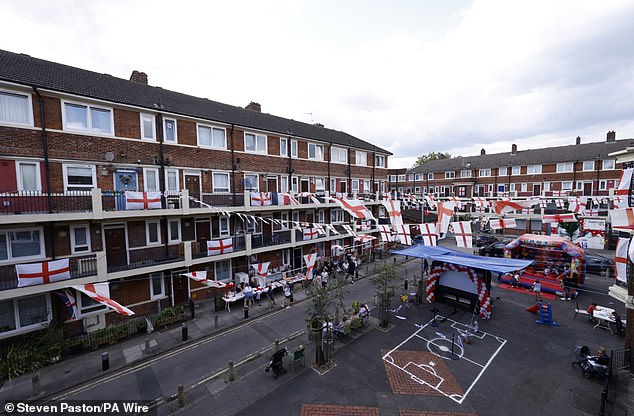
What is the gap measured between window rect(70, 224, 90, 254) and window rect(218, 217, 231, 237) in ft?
21.6

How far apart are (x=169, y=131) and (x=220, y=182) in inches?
162

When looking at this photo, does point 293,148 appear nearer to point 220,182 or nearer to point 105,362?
point 220,182

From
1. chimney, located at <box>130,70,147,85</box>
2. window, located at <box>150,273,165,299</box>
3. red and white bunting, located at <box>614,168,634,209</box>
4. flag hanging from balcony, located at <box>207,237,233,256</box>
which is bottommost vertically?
window, located at <box>150,273,165,299</box>

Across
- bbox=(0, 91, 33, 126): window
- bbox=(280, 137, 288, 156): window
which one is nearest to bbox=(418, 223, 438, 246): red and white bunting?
bbox=(280, 137, 288, 156): window

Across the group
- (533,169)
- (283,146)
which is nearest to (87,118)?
(283,146)

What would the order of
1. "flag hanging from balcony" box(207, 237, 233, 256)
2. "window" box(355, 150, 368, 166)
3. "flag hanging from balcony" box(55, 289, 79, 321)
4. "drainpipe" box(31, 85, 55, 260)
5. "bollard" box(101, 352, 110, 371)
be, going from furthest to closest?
"window" box(355, 150, 368, 166) < "flag hanging from balcony" box(207, 237, 233, 256) < "drainpipe" box(31, 85, 55, 260) < "flag hanging from balcony" box(55, 289, 79, 321) < "bollard" box(101, 352, 110, 371)

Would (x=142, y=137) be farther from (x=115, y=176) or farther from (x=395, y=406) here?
(x=395, y=406)

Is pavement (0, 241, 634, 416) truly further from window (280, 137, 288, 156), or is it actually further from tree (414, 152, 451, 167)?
tree (414, 152, 451, 167)

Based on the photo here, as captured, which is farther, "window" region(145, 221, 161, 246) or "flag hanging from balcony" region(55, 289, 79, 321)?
"window" region(145, 221, 161, 246)

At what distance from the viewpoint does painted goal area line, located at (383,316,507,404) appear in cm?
933

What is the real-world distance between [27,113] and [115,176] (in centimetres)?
393

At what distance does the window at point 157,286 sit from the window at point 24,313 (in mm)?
4056

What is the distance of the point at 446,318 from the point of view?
559 inches

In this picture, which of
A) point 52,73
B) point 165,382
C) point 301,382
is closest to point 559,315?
point 301,382
